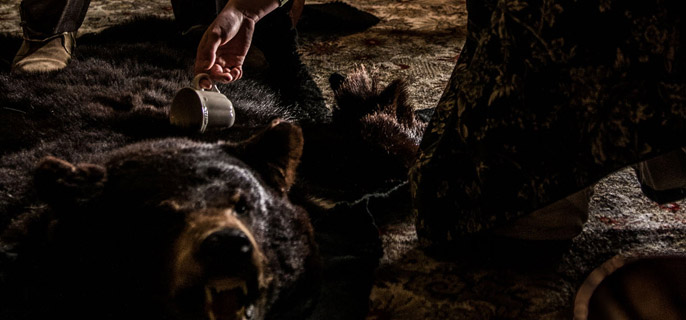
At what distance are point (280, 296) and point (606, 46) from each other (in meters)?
0.60

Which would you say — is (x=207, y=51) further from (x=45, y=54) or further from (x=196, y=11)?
(x=196, y=11)

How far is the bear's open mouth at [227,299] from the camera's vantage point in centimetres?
76

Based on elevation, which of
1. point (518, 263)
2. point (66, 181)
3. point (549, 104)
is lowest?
point (518, 263)

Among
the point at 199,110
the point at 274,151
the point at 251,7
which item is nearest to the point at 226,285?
the point at 274,151

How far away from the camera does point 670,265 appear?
2.66 feet

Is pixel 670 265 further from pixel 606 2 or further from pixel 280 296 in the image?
pixel 280 296

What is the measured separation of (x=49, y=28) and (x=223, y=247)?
128 cm

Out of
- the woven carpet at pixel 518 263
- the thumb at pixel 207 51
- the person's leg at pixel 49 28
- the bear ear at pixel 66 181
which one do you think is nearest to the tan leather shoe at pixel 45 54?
the person's leg at pixel 49 28

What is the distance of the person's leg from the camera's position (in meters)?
1.56

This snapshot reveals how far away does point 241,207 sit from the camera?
0.83m

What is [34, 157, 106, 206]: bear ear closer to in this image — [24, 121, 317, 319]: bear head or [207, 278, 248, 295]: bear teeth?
[24, 121, 317, 319]: bear head

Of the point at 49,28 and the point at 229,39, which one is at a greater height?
the point at 229,39

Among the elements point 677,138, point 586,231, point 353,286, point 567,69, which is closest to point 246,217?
point 353,286

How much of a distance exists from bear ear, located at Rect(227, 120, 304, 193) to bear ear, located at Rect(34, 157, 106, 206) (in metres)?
0.21
